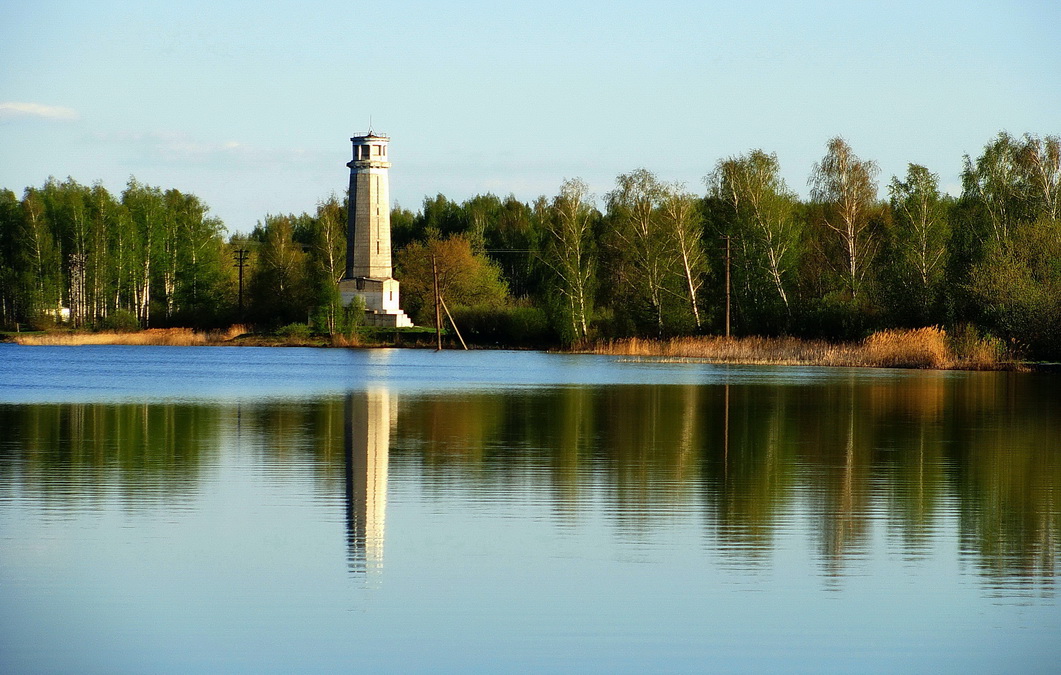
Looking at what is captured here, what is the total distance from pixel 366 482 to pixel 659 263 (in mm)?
48950

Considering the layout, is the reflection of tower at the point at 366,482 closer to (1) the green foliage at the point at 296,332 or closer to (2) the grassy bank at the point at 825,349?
(2) the grassy bank at the point at 825,349

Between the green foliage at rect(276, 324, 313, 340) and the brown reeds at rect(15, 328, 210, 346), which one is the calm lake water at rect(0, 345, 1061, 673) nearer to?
the brown reeds at rect(15, 328, 210, 346)

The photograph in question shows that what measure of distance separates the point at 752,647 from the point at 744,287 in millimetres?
54048

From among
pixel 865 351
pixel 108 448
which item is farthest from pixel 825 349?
pixel 108 448

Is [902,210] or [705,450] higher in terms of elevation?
[902,210]

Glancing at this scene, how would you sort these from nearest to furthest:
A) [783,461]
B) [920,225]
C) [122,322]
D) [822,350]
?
1. [783,461]
2. [822,350]
3. [920,225]
4. [122,322]

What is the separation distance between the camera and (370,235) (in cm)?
8038

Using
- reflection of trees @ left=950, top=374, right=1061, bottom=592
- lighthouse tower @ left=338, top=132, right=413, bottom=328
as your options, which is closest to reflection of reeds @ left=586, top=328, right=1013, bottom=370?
reflection of trees @ left=950, top=374, right=1061, bottom=592

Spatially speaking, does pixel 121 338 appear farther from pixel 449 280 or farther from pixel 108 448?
pixel 108 448

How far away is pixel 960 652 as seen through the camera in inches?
291

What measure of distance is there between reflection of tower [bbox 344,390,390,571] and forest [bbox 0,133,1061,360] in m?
29.4

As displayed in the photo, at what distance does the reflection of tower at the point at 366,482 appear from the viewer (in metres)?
10.2

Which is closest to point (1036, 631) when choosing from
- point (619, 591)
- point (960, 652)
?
point (960, 652)

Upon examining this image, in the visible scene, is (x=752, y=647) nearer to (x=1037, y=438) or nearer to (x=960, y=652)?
(x=960, y=652)
